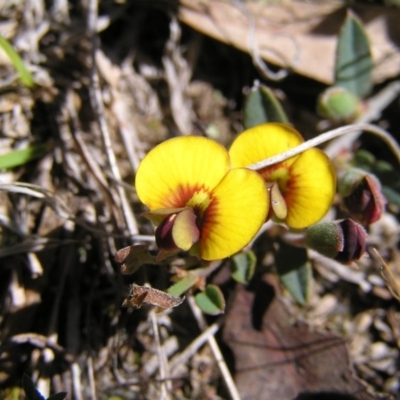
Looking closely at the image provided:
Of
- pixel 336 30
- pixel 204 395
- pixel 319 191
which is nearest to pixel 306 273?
pixel 319 191

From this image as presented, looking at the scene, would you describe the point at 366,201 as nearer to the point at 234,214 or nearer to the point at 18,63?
the point at 234,214

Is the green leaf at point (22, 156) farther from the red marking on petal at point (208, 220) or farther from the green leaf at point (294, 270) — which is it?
the green leaf at point (294, 270)

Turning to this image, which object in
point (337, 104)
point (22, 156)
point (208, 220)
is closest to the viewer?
point (208, 220)

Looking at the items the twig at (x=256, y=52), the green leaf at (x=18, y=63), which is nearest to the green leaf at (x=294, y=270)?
the twig at (x=256, y=52)

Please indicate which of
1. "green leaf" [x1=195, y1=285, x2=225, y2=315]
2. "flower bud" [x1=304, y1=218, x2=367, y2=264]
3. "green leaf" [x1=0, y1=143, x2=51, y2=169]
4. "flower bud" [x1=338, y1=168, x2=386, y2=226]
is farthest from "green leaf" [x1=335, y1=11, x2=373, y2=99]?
"green leaf" [x1=0, y1=143, x2=51, y2=169]

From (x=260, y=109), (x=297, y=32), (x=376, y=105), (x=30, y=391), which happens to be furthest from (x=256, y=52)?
(x=30, y=391)
